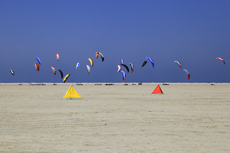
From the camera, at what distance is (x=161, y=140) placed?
839 centimetres

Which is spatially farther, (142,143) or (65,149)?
(142,143)

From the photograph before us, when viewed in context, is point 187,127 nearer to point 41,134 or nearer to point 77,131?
point 77,131

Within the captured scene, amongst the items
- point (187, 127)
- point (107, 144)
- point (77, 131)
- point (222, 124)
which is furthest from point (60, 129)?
point (222, 124)

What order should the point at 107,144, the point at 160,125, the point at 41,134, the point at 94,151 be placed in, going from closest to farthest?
the point at 94,151 < the point at 107,144 < the point at 41,134 < the point at 160,125

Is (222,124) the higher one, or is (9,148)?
(9,148)

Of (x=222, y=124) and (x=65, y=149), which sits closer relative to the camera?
(x=65, y=149)

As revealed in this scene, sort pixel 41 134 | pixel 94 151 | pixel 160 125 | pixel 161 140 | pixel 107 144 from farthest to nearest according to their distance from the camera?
pixel 160 125
pixel 41 134
pixel 161 140
pixel 107 144
pixel 94 151

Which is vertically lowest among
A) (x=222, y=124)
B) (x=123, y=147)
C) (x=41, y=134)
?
(x=222, y=124)

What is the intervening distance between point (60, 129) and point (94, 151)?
3458 mm

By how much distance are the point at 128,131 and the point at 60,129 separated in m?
2.10

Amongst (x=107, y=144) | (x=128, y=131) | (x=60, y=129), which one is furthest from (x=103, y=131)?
(x=107, y=144)

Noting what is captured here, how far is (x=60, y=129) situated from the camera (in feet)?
33.8

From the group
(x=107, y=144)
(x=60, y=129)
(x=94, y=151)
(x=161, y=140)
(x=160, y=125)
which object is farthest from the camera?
(x=160, y=125)

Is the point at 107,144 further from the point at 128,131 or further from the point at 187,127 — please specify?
the point at 187,127
